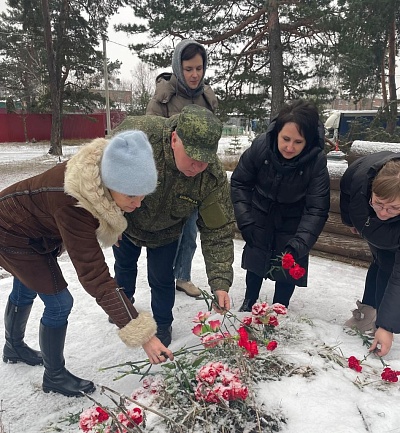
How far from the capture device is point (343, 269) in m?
3.97

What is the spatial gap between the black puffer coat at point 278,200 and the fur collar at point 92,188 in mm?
1142

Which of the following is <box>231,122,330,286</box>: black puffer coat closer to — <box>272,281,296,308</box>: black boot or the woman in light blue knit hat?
<box>272,281,296,308</box>: black boot

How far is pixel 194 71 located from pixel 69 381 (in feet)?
6.96

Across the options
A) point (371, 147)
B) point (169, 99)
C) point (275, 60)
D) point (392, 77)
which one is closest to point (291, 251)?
point (169, 99)

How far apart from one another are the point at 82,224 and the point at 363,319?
2036 millimetres

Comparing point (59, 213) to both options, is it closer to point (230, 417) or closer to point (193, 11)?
point (230, 417)

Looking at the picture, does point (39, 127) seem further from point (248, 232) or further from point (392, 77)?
point (248, 232)

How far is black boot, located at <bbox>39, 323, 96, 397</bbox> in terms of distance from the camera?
2033 millimetres

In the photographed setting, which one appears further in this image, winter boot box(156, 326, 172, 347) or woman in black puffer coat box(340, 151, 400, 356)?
winter boot box(156, 326, 172, 347)

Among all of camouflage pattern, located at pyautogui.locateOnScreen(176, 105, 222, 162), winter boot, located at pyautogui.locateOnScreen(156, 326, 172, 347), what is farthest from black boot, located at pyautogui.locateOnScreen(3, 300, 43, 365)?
camouflage pattern, located at pyautogui.locateOnScreen(176, 105, 222, 162)

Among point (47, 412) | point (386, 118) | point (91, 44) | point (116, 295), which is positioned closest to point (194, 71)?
point (116, 295)

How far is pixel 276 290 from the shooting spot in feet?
9.34

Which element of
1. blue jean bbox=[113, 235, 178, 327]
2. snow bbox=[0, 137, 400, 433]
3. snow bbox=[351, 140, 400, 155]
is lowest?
snow bbox=[0, 137, 400, 433]

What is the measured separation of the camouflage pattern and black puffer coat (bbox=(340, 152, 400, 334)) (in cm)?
94
